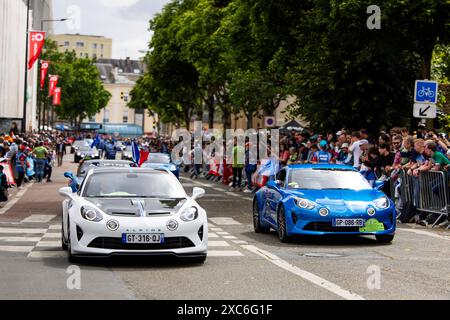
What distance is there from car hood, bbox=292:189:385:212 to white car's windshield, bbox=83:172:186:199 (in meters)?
2.75

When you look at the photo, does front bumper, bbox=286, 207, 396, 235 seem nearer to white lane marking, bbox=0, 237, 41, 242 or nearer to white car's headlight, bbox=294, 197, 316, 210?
white car's headlight, bbox=294, 197, 316, 210

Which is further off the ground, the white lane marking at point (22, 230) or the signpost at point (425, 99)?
the signpost at point (425, 99)

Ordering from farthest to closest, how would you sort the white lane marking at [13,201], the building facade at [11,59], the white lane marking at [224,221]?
the building facade at [11,59] → the white lane marking at [13,201] → the white lane marking at [224,221]

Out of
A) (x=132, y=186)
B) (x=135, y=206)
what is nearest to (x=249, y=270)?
(x=135, y=206)

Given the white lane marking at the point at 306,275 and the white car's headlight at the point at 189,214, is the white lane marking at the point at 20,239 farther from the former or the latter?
the white car's headlight at the point at 189,214

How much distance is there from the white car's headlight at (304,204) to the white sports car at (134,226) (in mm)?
2794

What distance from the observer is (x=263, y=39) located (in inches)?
1426

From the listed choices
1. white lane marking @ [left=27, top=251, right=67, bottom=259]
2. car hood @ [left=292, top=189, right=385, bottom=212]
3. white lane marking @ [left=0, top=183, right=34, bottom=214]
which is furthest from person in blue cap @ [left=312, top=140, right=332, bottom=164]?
white lane marking @ [left=27, top=251, right=67, bottom=259]

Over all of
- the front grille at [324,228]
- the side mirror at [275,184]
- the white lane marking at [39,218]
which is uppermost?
the side mirror at [275,184]

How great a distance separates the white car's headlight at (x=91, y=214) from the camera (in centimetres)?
1257

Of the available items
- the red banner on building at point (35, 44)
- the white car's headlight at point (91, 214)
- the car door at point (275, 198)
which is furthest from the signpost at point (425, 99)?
the red banner on building at point (35, 44)

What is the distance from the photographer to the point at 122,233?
12.4 meters

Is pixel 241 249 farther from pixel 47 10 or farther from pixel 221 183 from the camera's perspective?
pixel 47 10

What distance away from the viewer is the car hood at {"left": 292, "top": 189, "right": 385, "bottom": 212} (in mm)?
15797
